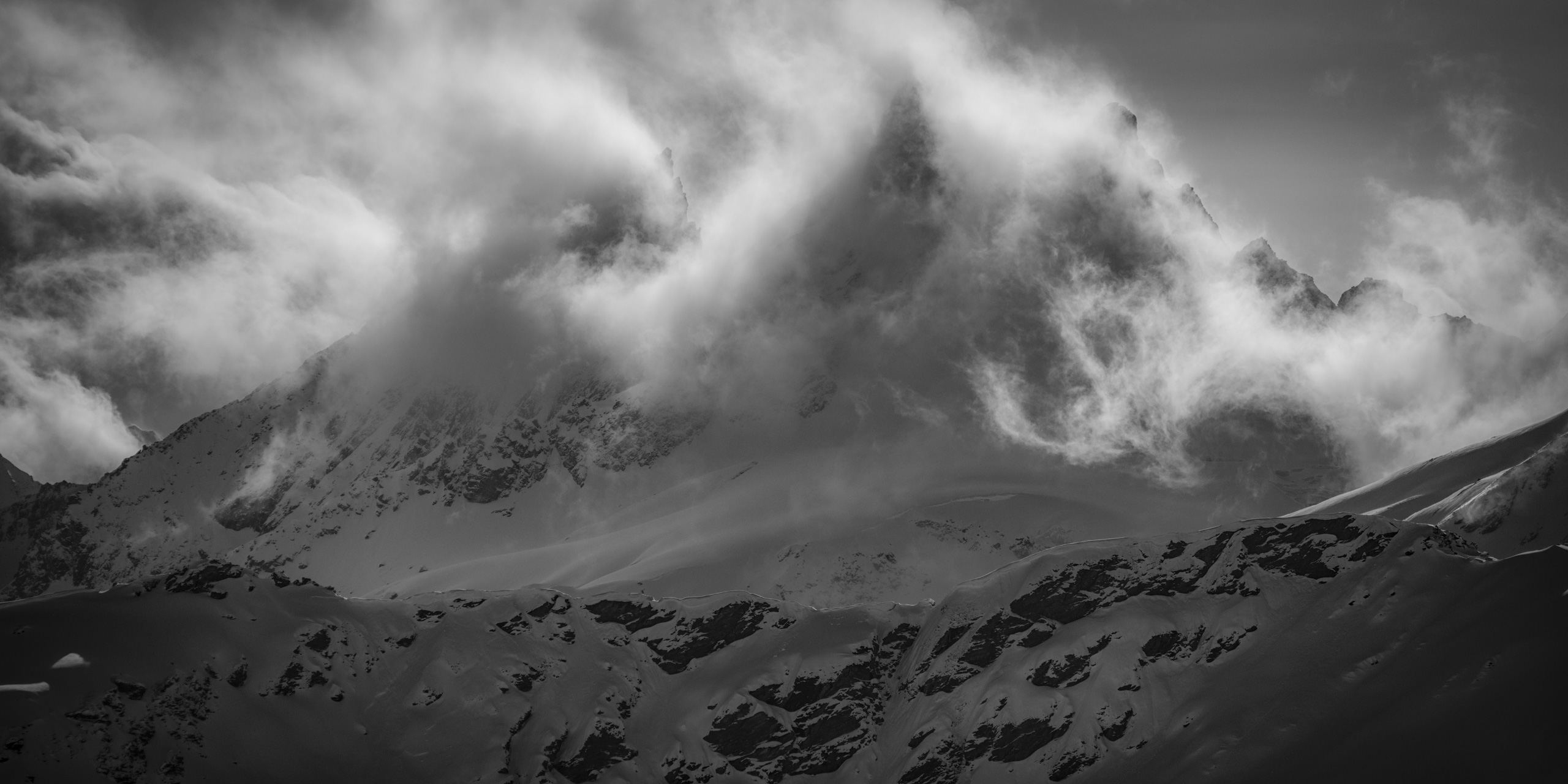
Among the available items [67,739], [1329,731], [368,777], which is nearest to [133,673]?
[67,739]

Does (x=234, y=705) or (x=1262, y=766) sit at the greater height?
(x=234, y=705)

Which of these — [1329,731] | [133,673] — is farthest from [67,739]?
A: [1329,731]

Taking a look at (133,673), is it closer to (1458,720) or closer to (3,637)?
(3,637)

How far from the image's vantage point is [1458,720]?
17925cm

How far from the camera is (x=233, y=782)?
604 ft

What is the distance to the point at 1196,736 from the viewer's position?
19612cm

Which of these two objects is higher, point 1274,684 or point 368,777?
point 368,777

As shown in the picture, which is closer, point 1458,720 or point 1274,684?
point 1458,720

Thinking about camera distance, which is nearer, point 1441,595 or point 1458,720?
point 1458,720

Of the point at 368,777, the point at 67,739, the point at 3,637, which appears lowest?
the point at 368,777

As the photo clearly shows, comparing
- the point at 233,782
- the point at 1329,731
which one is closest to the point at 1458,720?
the point at 1329,731

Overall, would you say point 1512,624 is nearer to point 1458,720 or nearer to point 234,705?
point 1458,720

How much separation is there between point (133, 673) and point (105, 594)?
14189 mm

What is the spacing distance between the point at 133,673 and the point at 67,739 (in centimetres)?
1216
